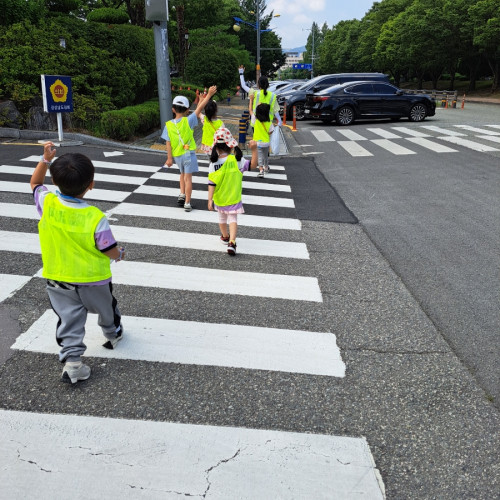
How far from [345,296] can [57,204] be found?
2832mm

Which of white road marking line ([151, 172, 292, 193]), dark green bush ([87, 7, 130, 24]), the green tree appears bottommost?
white road marking line ([151, 172, 292, 193])

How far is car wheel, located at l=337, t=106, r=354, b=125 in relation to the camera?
1947cm

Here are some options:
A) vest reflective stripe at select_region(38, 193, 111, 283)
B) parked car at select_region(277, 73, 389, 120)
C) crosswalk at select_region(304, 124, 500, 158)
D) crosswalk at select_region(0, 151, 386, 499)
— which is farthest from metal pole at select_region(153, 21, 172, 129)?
vest reflective stripe at select_region(38, 193, 111, 283)

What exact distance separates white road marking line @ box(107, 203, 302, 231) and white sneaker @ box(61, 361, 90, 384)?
13.0 ft

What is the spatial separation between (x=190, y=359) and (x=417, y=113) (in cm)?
1927

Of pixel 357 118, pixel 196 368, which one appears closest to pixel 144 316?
pixel 196 368

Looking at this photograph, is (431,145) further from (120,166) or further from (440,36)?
(440,36)

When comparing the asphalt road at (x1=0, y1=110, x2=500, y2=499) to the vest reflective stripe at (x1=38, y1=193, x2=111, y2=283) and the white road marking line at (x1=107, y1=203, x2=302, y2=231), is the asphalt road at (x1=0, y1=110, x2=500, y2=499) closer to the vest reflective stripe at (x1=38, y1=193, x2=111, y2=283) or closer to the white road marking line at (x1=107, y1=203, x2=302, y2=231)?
the white road marking line at (x1=107, y1=203, x2=302, y2=231)

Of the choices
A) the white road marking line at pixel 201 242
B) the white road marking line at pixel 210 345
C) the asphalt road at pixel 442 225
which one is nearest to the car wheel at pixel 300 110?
the asphalt road at pixel 442 225

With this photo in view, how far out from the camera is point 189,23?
45.9 m

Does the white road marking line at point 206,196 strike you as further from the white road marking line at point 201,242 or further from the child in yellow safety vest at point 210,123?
A: the white road marking line at point 201,242

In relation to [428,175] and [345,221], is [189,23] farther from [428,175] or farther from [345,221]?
[345,221]

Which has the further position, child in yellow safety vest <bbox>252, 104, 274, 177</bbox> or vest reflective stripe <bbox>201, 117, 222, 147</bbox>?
child in yellow safety vest <bbox>252, 104, 274, 177</bbox>

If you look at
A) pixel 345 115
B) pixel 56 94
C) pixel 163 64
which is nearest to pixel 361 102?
pixel 345 115
